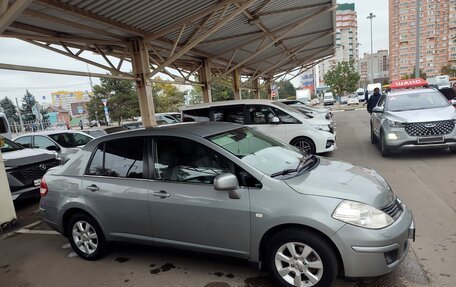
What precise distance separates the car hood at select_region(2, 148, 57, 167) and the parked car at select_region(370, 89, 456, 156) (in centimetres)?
768

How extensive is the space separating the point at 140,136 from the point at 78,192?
1.05 metres

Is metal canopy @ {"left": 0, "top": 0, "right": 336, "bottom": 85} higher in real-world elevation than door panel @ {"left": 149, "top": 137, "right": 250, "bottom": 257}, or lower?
higher

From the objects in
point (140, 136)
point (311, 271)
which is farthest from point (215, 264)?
point (140, 136)

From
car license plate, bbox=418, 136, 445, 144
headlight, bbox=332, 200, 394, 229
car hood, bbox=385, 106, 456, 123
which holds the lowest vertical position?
car license plate, bbox=418, 136, 445, 144

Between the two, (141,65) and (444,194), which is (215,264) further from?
(141,65)

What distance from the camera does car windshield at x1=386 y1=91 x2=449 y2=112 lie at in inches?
317

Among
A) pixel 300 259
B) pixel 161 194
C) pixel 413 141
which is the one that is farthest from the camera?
pixel 413 141

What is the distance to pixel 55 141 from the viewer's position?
32.1 ft

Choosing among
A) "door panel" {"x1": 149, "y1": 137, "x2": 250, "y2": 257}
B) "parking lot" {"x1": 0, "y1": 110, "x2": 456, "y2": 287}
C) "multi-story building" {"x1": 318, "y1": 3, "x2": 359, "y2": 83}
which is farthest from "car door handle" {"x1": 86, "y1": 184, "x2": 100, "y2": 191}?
"multi-story building" {"x1": 318, "y1": 3, "x2": 359, "y2": 83}

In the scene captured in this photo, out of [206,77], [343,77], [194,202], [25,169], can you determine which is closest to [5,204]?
[25,169]

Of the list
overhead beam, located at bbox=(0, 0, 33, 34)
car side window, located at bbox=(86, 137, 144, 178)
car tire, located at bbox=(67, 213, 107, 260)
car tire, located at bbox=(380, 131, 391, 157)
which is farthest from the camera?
car tire, located at bbox=(380, 131, 391, 157)

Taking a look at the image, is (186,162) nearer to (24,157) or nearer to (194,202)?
(194,202)

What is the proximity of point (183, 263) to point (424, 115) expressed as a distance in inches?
251

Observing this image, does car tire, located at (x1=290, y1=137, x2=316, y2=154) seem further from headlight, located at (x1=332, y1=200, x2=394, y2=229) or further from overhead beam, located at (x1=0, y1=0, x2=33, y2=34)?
overhead beam, located at (x1=0, y1=0, x2=33, y2=34)
